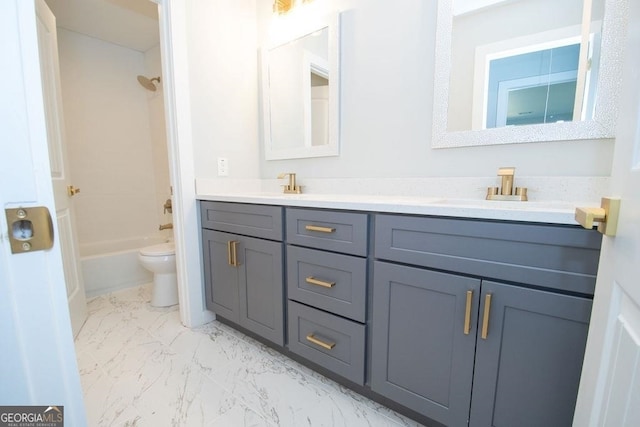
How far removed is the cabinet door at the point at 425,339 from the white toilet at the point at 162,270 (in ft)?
5.29

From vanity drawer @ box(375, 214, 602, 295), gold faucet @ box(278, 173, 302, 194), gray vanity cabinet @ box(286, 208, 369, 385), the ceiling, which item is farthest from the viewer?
the ceiling

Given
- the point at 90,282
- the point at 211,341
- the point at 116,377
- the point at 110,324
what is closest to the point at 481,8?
the point at 211,341

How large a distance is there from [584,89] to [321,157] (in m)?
1.22

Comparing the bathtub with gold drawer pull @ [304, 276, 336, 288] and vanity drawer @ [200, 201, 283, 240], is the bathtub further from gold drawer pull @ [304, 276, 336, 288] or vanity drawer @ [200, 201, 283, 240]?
gold drawer pull @ [304, 276, 336, 288]

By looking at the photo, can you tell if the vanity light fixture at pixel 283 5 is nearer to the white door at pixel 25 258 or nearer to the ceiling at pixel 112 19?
the ceiling at pixel 112 19

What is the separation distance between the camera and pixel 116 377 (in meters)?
1.35

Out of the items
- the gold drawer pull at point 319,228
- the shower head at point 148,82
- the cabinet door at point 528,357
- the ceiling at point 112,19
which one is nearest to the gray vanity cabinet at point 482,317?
the cabinet door at point 528,357

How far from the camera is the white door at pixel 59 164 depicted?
1.55 meters

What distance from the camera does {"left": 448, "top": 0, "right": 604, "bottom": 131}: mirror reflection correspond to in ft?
3.42

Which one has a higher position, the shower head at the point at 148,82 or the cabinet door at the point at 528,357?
the shower head at the point at 148,82

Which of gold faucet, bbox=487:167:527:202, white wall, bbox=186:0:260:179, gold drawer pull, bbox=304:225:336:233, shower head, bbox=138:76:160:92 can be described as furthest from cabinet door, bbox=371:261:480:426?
shower head, bbox=138:76:160:92

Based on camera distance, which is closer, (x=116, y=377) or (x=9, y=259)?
(x=9, y=259)

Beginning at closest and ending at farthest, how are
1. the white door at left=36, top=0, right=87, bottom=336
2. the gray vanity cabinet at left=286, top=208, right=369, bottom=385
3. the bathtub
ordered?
1. the gray vanity cabinet at left=286, top=208, right=369, bottom=385
2. the white door at left=36, top=0, right=87, bottom=336
3. the bathtub

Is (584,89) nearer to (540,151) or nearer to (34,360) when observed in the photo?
(540,151)
